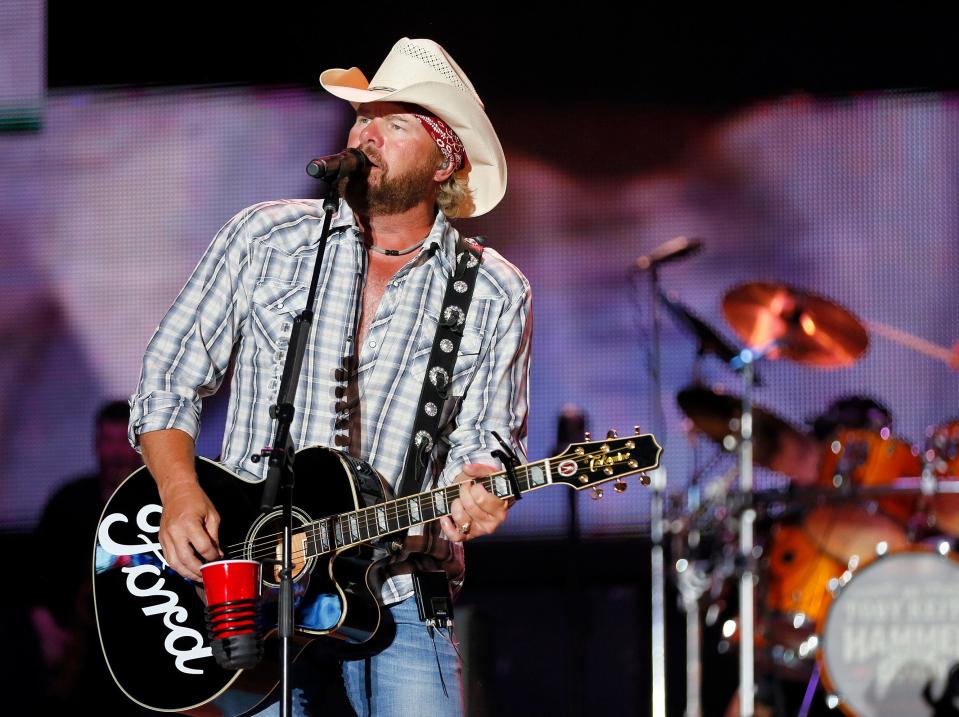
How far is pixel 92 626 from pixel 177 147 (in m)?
2.50

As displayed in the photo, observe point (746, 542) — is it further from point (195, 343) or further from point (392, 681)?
point (195, 343)

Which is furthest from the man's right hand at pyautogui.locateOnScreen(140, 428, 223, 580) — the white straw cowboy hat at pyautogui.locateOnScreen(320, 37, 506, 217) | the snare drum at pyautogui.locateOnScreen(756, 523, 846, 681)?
the snare drum at pyautogui.locateOnScreen(756, 523, 846, 681)

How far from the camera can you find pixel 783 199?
6457 millimetres

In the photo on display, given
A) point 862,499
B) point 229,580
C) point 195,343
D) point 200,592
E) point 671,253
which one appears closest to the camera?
point 229,580

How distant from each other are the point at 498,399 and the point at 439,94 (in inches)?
32.7

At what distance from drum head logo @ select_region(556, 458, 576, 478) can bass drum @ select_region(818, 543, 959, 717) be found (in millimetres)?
3450

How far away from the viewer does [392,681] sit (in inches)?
115

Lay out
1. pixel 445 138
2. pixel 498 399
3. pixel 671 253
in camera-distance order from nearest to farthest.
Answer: pixel 498 399 < pixel 445 138 < pixel 671 253

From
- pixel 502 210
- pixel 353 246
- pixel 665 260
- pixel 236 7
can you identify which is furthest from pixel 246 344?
pixel 236 7

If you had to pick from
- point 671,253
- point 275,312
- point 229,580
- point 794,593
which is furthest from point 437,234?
point 794,593

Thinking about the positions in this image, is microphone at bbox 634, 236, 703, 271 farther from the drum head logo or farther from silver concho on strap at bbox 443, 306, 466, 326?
the drum head logo

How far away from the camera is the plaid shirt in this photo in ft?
9.87

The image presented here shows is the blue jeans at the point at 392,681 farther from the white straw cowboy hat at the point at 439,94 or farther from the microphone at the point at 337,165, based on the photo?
the white straw cowboy hat at the point at 439,94

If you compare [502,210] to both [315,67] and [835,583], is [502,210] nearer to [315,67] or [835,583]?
[315,67]
